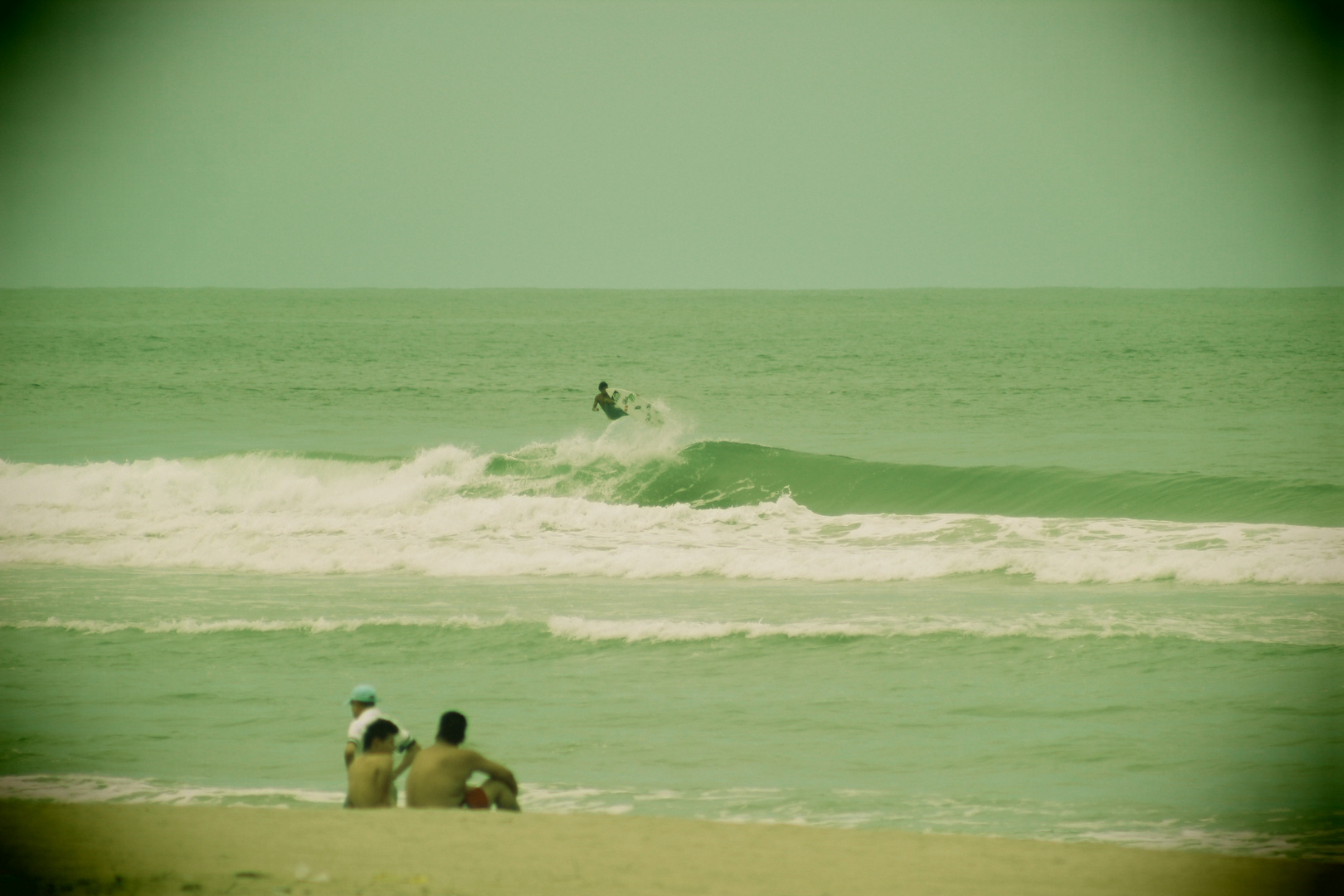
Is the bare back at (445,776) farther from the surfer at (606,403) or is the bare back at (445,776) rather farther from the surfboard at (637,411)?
the surfboard at (637,411)

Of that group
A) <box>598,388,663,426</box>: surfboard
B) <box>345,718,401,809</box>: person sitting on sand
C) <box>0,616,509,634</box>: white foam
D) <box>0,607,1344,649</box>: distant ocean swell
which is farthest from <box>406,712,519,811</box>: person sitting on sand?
<box>598,388,663,426</box>: surfboard

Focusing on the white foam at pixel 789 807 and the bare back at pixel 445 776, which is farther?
the white foam at pixel 789 807

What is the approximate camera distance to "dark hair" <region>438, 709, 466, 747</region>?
7184mm

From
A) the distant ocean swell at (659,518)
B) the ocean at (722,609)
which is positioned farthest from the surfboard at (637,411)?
the distant ocean swell at (659,518)

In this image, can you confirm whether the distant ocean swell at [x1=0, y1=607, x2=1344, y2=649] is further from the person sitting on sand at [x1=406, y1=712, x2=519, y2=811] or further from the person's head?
the person sitting on sand at [x1=406, y1=712, x2=519, y2=811]

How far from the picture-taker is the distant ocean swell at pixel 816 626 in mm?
12320

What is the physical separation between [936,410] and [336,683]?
1042 inches

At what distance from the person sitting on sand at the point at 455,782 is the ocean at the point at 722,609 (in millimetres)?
1038

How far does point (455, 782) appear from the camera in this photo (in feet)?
23.6

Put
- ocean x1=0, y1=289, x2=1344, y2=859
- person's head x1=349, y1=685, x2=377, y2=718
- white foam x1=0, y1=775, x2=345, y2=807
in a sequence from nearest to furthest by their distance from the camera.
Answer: person's head x1=349, y1=685, x2=377, y2=718 < white foam x1=0, y1=775, x2=345, y2=807 < ocean x1=0, y1=289, x2=1344, y2=859

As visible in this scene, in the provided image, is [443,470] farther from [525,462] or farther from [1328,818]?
[1328,818]

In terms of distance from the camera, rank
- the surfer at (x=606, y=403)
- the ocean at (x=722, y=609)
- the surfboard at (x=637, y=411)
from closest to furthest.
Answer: the ocean at (x=722, y=609) → the surfer at (x=606, y=403) → the surfboard at (x=637, y=411)

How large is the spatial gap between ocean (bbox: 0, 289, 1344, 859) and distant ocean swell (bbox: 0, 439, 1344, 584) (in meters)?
0.09

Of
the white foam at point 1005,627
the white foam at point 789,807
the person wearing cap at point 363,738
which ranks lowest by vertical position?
the white foam at point 789,807
